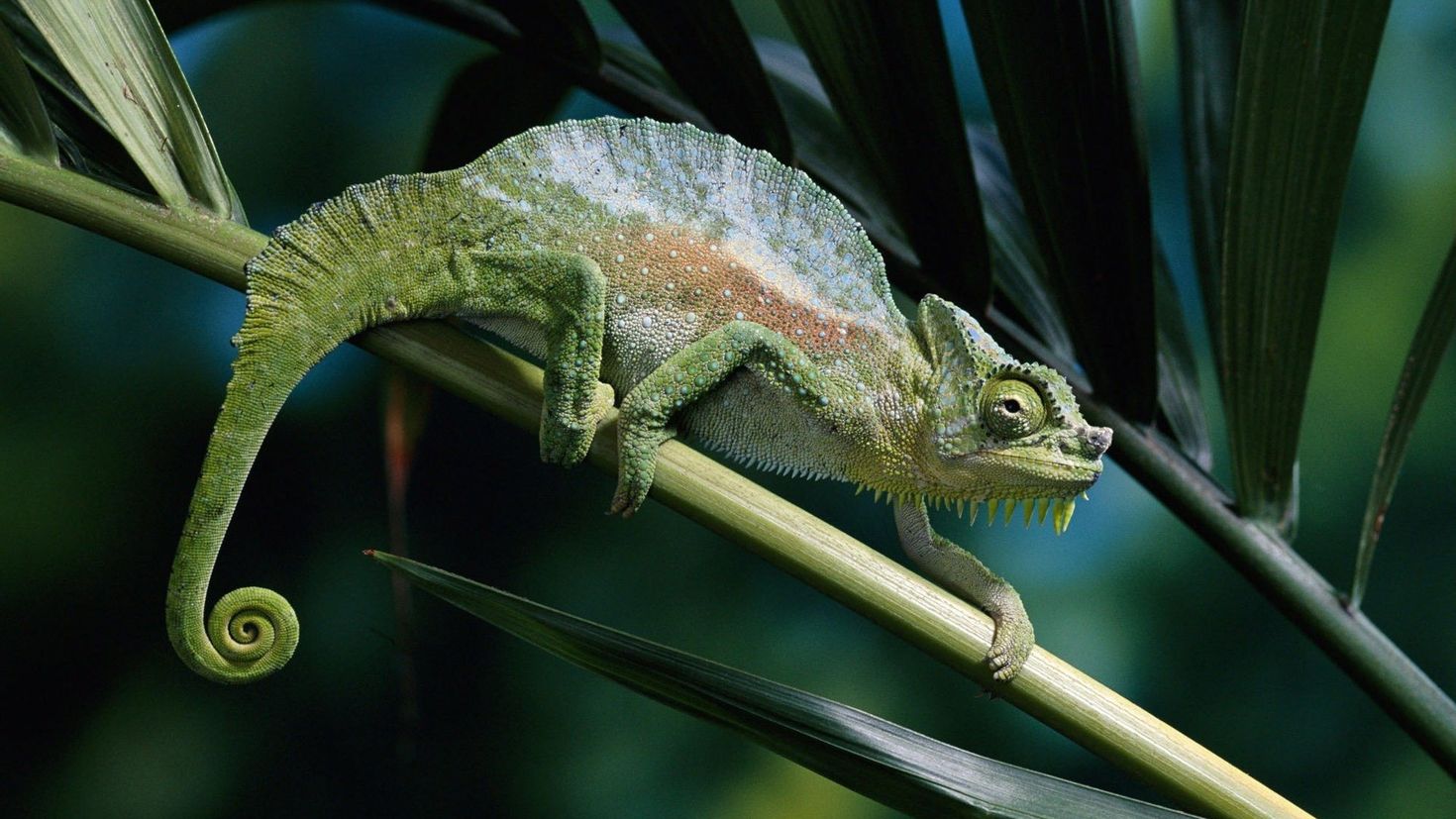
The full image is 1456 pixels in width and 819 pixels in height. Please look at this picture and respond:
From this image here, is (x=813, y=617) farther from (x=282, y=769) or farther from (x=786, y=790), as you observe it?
(x=282, y=769)

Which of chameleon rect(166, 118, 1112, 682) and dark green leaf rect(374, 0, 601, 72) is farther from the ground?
dark green leaf rect(374, 0, 601, 72)

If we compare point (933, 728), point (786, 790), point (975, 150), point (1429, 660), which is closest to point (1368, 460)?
point (1429, 660)

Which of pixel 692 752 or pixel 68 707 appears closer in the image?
pixel 68 707

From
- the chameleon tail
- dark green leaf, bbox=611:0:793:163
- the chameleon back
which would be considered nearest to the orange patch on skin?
the chameleon back

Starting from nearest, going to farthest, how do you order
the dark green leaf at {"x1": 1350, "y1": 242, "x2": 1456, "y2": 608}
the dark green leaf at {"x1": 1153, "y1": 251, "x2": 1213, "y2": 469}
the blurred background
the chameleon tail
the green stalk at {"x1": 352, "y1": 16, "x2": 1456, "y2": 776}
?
the chameleon tail
the dark green leaf at {"x1": 1350, "y1": 242, "x2": 1456, "y2": 608}
the green stalk at {"x1": 352, "y1": 16, "x2": 1456, "y2": 776}
the dark green leaf at {"x1": 1153, "y1": 251, "x2": 1213, "y2": 469}
the blurred background

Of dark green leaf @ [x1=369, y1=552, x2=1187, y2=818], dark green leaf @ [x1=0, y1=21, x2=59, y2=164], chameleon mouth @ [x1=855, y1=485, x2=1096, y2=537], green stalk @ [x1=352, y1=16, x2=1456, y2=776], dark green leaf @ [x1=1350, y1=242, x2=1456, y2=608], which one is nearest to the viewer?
dark green leaf @ [x1=369, y1=552, x2=1187, y2=818]

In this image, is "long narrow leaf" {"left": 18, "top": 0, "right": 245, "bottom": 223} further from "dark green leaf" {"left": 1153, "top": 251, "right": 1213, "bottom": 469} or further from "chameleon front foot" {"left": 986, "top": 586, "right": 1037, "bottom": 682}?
"dark green leaf" {"left": 1153, "top": 251, "right": 1213, "bottom": 469}

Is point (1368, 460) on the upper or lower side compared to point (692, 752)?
upper

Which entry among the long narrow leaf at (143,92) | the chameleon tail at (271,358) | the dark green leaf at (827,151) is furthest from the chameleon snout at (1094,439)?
the long narrow leaf at (143,92)
